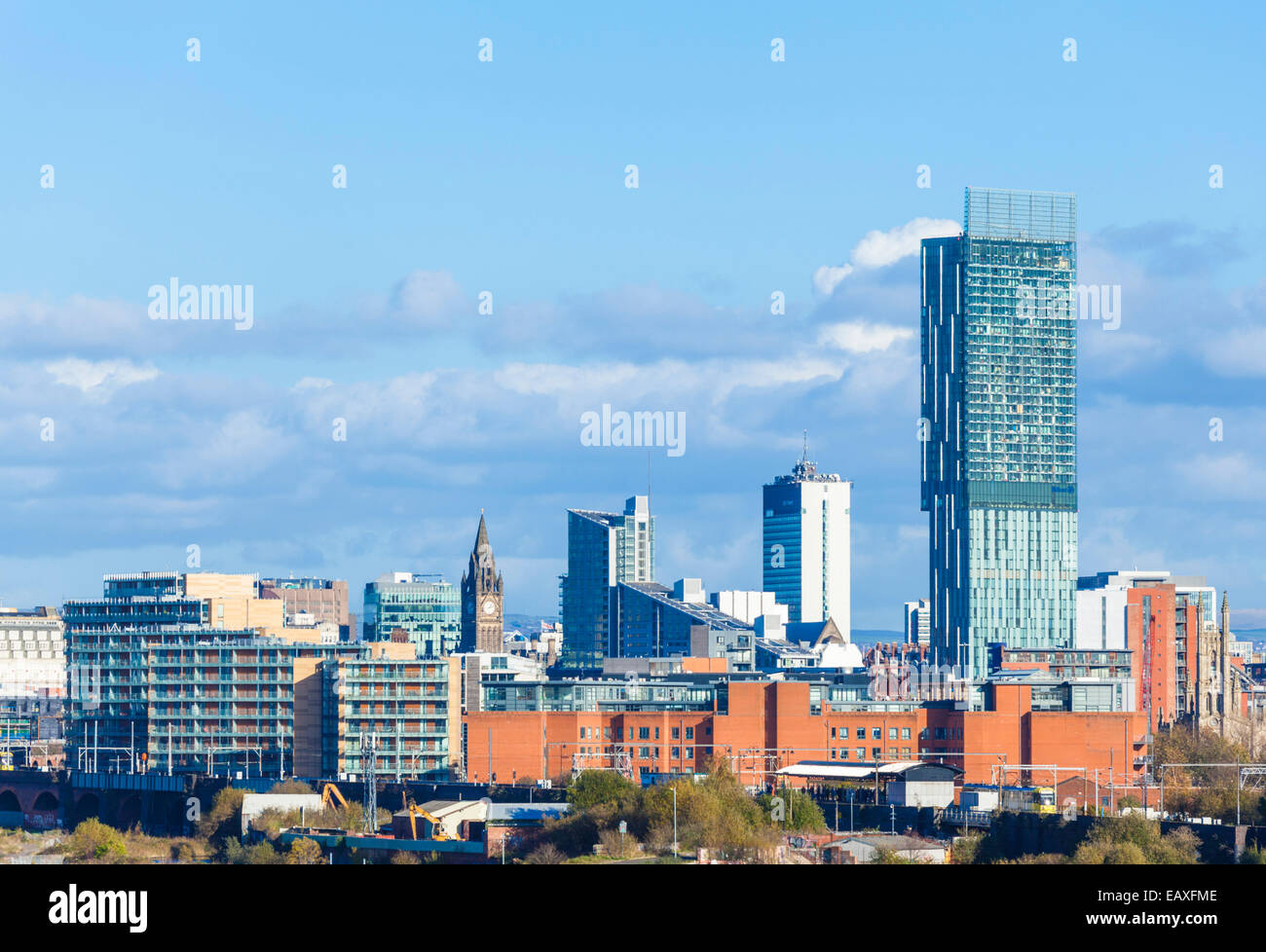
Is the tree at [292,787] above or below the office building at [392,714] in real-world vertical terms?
below

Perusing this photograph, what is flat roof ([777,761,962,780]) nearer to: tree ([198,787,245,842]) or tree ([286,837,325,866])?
tree ([198,787,245,842])

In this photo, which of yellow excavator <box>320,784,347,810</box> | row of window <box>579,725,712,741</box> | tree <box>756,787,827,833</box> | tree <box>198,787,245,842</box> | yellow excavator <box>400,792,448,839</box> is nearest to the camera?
tree <box>756,787,827,833</box>

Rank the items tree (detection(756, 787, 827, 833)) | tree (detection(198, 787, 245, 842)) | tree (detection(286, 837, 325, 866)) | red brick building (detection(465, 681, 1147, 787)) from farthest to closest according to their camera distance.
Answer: red brick building (detection(465, 681, 1147, 787))
tree (detection(198, 787, 245, 842))
tree (detection(756, 787, 827, 833))
tree (detection(286, 837, 325, 866))

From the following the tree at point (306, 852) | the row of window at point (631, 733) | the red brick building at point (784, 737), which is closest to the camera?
the tree at point (306, 852)

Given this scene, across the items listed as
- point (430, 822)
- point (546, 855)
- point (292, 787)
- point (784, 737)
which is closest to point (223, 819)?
point (292, 787)

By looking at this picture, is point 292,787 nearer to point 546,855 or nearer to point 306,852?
point 306,852

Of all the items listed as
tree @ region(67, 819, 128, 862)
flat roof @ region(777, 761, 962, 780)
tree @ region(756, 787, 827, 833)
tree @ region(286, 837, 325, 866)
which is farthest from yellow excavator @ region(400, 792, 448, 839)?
flat roof @ region(777, 761, 962, 780)

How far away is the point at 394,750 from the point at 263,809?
31.1 meters

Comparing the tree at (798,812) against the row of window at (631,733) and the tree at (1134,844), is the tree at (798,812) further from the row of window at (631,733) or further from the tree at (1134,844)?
the row of window at (631,733)

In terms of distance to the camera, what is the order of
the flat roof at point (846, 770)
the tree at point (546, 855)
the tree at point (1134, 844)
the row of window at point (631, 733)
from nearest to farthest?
the tree at point (1134, 844) → the tree at point (546, 855) → the flat roof at point (846, 770) → the row of window at point (631, 733)

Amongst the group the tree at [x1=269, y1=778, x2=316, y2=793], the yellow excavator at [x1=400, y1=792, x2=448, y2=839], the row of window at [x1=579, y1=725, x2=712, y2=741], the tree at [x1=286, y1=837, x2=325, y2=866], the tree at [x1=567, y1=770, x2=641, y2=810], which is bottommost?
the tree at [x1=286, y1=837, x2=325, y2=866]

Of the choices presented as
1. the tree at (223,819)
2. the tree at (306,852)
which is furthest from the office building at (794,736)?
the tree at (306,852)
